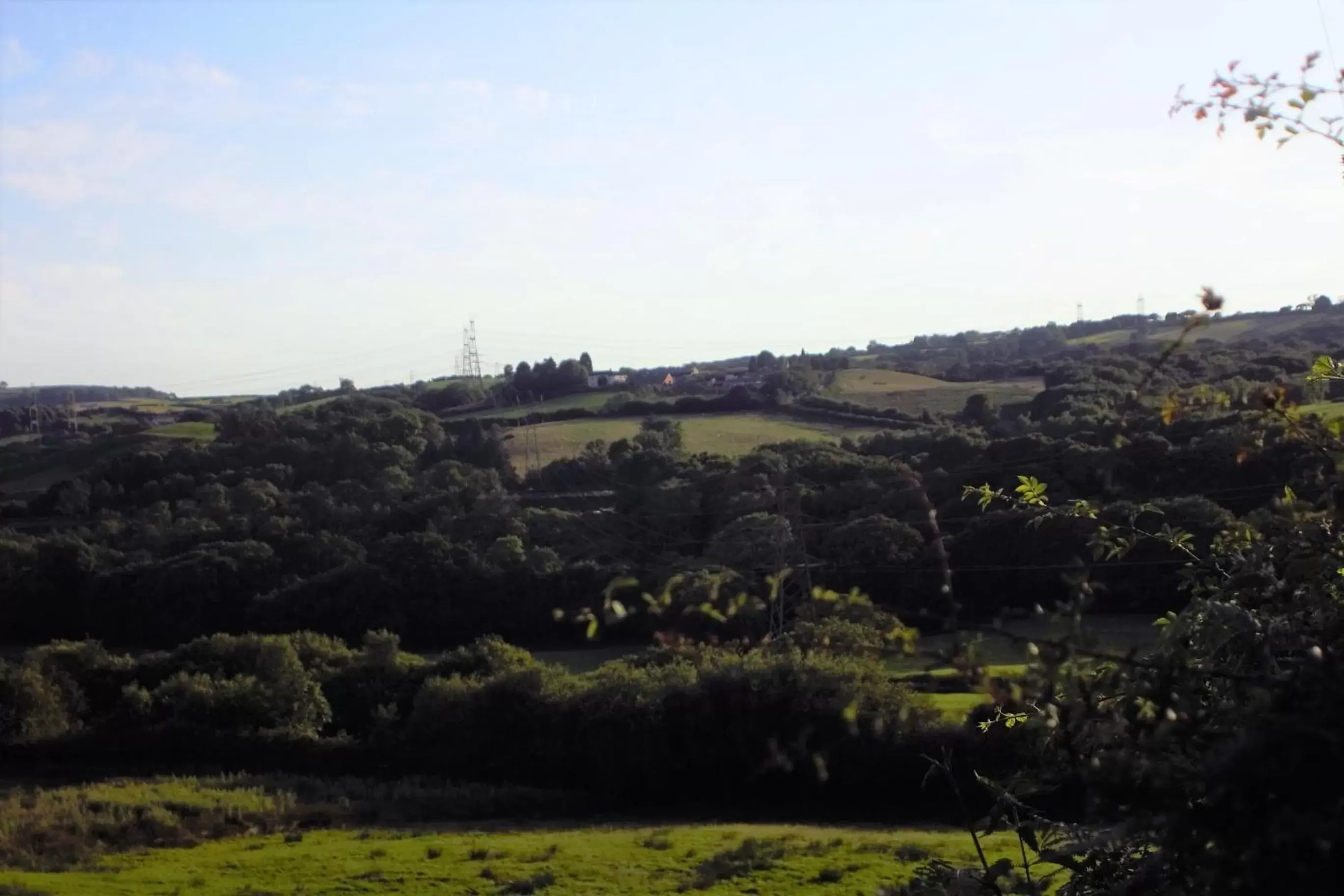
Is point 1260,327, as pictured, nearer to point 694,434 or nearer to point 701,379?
point 694,434

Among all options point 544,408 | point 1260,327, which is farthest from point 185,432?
point 1260,327

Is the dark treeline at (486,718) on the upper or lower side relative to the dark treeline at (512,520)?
lower

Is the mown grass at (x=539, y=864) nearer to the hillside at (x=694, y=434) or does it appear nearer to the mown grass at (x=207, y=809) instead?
the mown grass at (x=207, y=809)

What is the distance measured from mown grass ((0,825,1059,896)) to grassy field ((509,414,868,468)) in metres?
25.0

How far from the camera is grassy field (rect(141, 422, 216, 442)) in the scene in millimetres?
56938

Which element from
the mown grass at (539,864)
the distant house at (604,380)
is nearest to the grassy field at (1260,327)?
the mown grass at (539,864)

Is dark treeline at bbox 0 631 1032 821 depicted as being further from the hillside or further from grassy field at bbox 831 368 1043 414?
grassy field at bbox 831 368 1043 414

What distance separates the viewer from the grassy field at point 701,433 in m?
46.0

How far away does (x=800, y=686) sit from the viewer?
22266 mm

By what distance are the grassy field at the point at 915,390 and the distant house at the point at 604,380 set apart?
14.9 meters

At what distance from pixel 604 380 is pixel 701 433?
25.2 metres

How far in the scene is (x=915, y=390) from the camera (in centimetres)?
5434

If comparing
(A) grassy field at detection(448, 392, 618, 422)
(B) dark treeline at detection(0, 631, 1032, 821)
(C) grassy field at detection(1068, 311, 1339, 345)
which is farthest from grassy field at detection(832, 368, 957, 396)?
(B) dark treeline at detection(0, 631, 1032, 821)

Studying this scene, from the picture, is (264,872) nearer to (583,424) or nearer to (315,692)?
(315,692)
